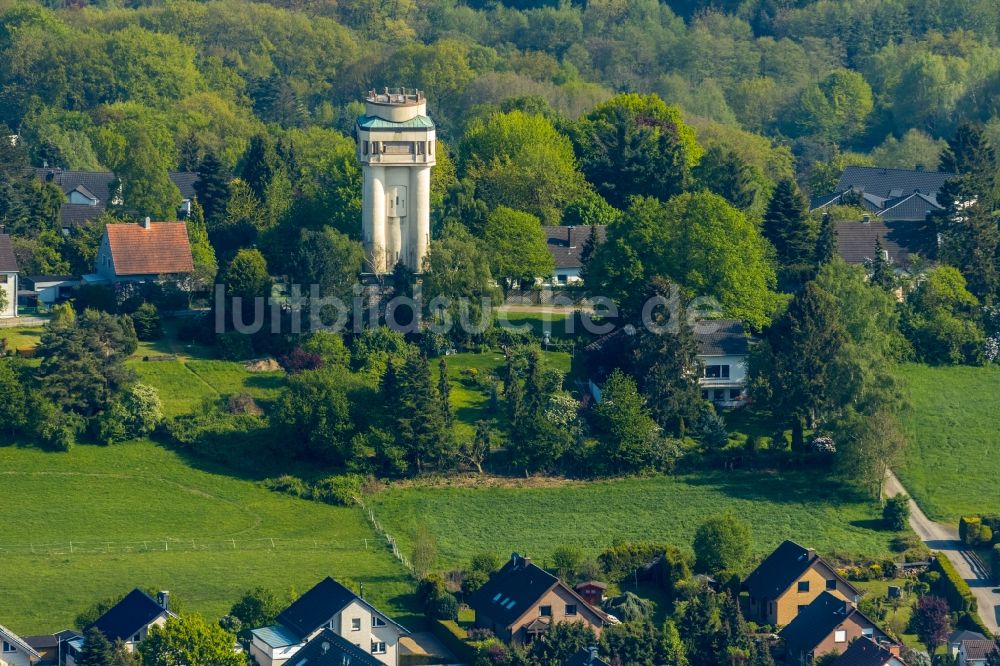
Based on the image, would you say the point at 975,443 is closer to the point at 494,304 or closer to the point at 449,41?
the point at 494,304

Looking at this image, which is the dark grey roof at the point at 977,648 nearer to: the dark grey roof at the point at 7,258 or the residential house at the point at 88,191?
the dark grey roof at the point at 7,258

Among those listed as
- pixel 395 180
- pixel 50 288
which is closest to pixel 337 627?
pixel 395 180

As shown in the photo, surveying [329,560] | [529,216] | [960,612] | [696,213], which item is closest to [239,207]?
[529,216]

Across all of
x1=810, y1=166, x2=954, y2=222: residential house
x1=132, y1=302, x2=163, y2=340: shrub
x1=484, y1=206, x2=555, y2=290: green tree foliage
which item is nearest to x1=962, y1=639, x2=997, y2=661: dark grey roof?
x1=484, y1=206, x2=555, y2=290: green tree foliage

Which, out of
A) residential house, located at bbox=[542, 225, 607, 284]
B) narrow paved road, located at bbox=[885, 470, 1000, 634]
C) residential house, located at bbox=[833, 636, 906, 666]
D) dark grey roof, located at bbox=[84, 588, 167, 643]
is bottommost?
narrow paved road, located at bbox=[885, 470, 1000, 634]

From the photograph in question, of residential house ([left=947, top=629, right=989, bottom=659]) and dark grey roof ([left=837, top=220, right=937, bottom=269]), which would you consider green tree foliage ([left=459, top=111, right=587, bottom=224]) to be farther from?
residential house ([left=947, top=629, right=989, bottom=659])

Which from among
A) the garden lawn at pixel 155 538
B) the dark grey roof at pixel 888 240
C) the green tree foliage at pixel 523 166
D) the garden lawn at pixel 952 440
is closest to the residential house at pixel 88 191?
the green tree foliage at pixel 523 166
